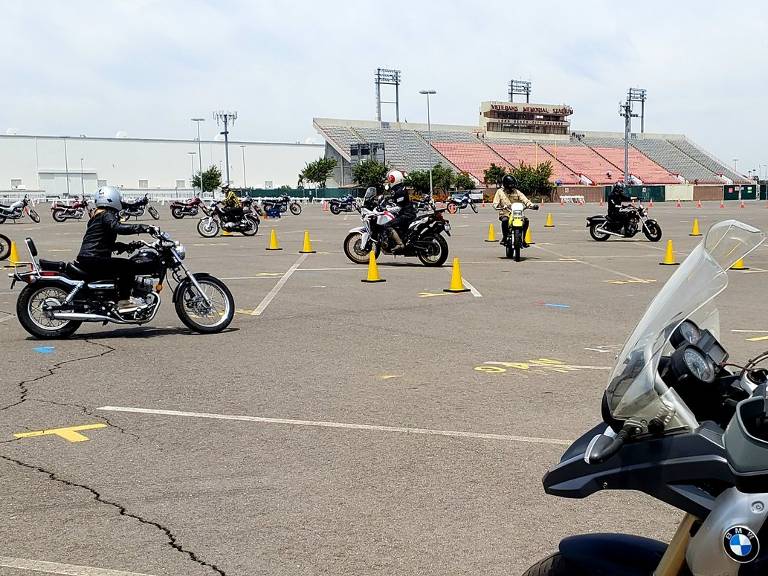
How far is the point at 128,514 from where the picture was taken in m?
4.64

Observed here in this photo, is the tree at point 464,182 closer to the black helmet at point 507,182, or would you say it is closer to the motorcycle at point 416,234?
the black helmet at point 507,182

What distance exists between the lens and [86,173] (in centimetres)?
11606

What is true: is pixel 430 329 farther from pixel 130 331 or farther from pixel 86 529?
pixel 86 529

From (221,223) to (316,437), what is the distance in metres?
26.6

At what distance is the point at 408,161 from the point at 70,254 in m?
78.6

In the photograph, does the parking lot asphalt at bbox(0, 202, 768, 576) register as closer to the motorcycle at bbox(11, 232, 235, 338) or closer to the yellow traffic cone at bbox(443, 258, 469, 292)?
the motorcycle at bbox(11, 232, 235, 338)

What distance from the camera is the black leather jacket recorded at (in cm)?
1036

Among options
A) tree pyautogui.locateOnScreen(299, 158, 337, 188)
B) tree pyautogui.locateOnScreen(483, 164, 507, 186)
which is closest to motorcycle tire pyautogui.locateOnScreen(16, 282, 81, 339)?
tree pyautogui.locateOnScreen(483, 164, 507, 186)

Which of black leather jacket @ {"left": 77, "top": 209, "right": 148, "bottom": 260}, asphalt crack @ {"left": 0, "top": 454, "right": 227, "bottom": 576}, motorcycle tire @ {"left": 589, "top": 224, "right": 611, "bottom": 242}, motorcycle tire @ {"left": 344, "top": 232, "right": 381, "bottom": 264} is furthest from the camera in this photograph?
motorcycle tire @ {"left": 589, "top": 224, "right": 611, "bottom": 242}

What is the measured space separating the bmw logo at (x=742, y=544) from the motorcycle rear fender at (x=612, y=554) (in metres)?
0.44

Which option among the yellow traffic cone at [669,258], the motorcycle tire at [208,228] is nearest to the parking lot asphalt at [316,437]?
the yellow traffic cone at [669,258]

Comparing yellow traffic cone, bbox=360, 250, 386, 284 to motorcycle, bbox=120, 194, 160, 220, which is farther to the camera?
motorcycle, bbox=120, 194, 160, 220

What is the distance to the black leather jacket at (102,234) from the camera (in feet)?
34.0

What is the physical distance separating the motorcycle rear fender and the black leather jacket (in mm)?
8555
